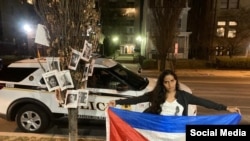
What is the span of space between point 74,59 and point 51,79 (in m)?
0.52

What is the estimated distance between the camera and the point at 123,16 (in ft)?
197

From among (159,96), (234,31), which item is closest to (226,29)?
(234,31)

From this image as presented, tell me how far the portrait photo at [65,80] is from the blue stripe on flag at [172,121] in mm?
1053

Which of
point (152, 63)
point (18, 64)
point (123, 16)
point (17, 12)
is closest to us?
point (18, 64)

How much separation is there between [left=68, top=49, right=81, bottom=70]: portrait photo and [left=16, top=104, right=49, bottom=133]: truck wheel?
2781 millimetres

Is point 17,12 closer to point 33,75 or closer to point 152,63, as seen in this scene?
point 152,63

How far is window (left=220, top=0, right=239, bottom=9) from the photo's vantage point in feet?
107

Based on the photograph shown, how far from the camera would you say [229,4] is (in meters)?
32.9

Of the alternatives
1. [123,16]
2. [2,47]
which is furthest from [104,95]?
[123,16]

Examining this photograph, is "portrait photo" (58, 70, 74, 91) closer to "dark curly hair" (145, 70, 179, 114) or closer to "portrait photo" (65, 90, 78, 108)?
"portrait photo" (65, 90, 78, 108)

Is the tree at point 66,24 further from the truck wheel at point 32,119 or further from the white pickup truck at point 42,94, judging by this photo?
the truck wheel at point 32,119

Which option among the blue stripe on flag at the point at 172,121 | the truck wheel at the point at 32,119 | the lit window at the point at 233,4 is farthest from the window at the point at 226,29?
the blue stripe on flag at the point at 172,121

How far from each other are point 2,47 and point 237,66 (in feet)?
95.7

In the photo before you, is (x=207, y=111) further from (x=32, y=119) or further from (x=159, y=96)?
(x=159, y=96)
